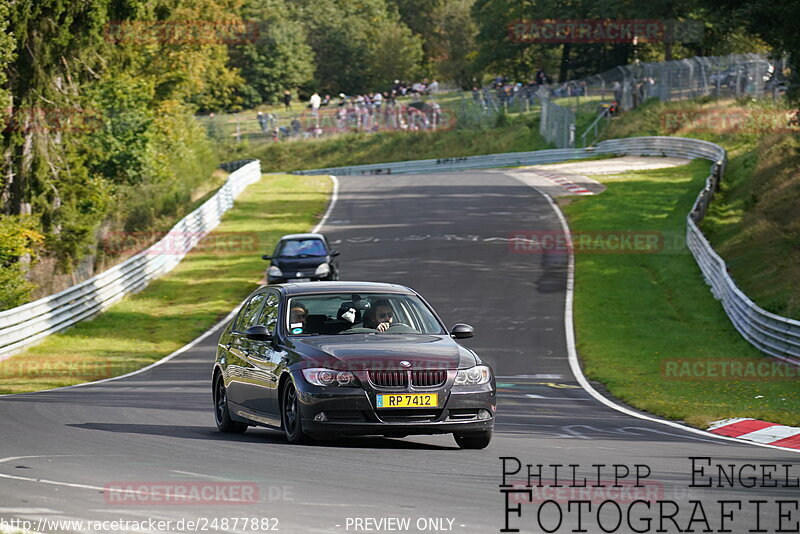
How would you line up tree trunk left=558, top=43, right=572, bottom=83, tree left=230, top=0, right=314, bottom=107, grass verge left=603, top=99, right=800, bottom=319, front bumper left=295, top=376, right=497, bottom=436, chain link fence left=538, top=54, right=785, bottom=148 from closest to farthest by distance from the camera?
front bumper left=295, top=376, right=497, bottom=436
grass verge left=603, top=99, right=800, bottom=319
chain link fence left=538, top=54, right=785, bottom=148
tree trunk left=558, top=43, right=572, bottom=83
tree left=230, top=0, right=314, bottom=107

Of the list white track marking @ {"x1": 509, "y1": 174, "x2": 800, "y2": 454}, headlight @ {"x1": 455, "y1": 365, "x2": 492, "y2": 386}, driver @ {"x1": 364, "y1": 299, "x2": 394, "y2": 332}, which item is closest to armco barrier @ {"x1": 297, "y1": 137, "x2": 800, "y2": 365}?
white track marking @ {"x1": 509, "y1": 174, "x2": 800, "y2": 454}

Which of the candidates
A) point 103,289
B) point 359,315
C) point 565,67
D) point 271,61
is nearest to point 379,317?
point 359,315

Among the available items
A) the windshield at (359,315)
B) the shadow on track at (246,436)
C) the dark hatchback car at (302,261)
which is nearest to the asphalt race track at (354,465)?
the shadow on track at (246,436)

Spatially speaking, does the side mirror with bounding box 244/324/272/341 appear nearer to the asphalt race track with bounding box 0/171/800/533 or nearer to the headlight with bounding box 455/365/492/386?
the asphalt race track with bounding box 0/171/800/533

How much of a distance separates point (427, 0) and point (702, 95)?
239 feet

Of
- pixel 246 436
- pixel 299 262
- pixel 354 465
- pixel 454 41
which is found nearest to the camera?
pixel 354 465

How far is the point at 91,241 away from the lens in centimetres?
4216

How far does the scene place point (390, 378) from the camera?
1053 centimetres

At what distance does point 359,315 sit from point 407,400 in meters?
1.64

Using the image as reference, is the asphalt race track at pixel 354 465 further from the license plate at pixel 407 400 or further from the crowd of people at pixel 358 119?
the crowd of people at pixel 358 119

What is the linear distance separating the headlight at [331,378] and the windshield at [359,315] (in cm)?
107

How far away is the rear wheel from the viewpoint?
499 inches

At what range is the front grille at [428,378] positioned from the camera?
416 inches

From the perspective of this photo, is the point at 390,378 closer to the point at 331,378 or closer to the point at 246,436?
the point at 331,378
